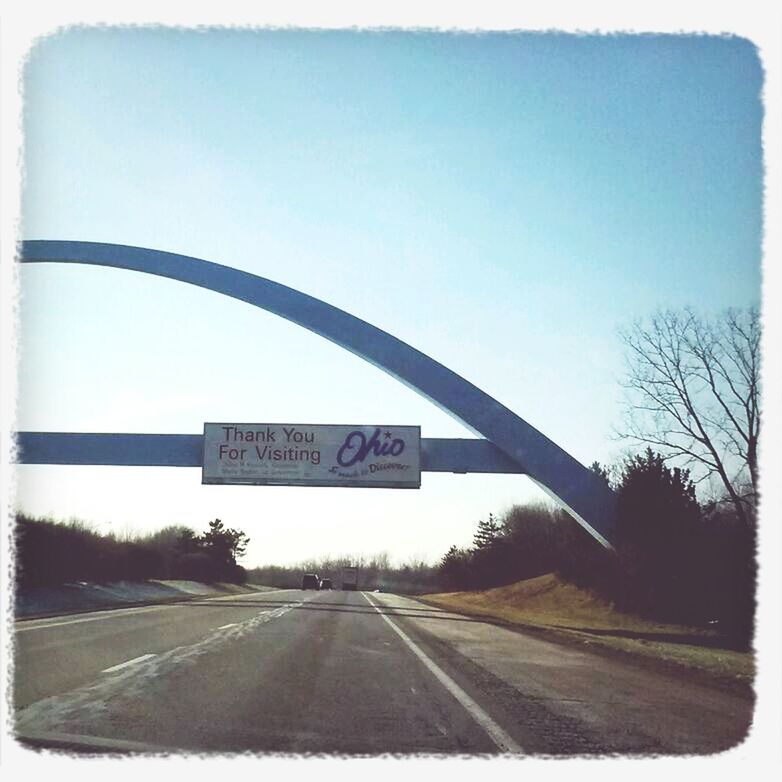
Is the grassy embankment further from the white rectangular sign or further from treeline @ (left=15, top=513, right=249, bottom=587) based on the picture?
treeline @ (left=15, top=513, right=249, bottom=587)

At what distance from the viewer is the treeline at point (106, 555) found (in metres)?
32.6

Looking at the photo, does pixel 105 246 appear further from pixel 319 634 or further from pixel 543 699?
pixel 543 699

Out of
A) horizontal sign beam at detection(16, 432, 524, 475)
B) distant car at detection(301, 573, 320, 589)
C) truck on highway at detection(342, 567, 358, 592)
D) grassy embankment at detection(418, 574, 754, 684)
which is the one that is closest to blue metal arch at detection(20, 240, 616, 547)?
horizontal sign beam at detection(16, 432, 524, 475)

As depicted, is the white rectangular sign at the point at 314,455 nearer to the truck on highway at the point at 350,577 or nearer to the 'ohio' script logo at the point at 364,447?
the 'ohio' script logo at the point at 364,447

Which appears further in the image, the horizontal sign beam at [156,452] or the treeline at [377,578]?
the treeline at [377,578]

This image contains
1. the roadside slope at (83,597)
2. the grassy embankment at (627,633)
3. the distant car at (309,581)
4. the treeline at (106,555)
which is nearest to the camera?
the grassy embankment at (627,633)

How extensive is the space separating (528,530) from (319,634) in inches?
2082

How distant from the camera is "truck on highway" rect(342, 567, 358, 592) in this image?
102000 millimetres

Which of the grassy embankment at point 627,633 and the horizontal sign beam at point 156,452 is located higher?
the horizontal sign beam at point 156,452

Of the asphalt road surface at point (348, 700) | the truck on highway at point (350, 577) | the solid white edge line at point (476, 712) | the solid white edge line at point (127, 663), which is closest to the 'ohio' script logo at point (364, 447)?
the asphalt road surface at point (348, 700)

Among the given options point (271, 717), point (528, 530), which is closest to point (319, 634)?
point (271, 717)

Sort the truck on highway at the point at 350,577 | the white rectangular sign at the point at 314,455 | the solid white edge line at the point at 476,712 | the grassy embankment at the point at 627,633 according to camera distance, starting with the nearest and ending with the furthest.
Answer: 1. the solid white edge line at the point at 476,712
2. the grassy embankment at the point at 627,633
3. the white rectangular sign at the point at 314,455
4. the truck on highway at the point at 350,577

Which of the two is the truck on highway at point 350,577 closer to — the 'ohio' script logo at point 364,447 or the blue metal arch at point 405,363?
the blue metal arch at point 405,363

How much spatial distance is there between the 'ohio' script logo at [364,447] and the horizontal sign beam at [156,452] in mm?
966
